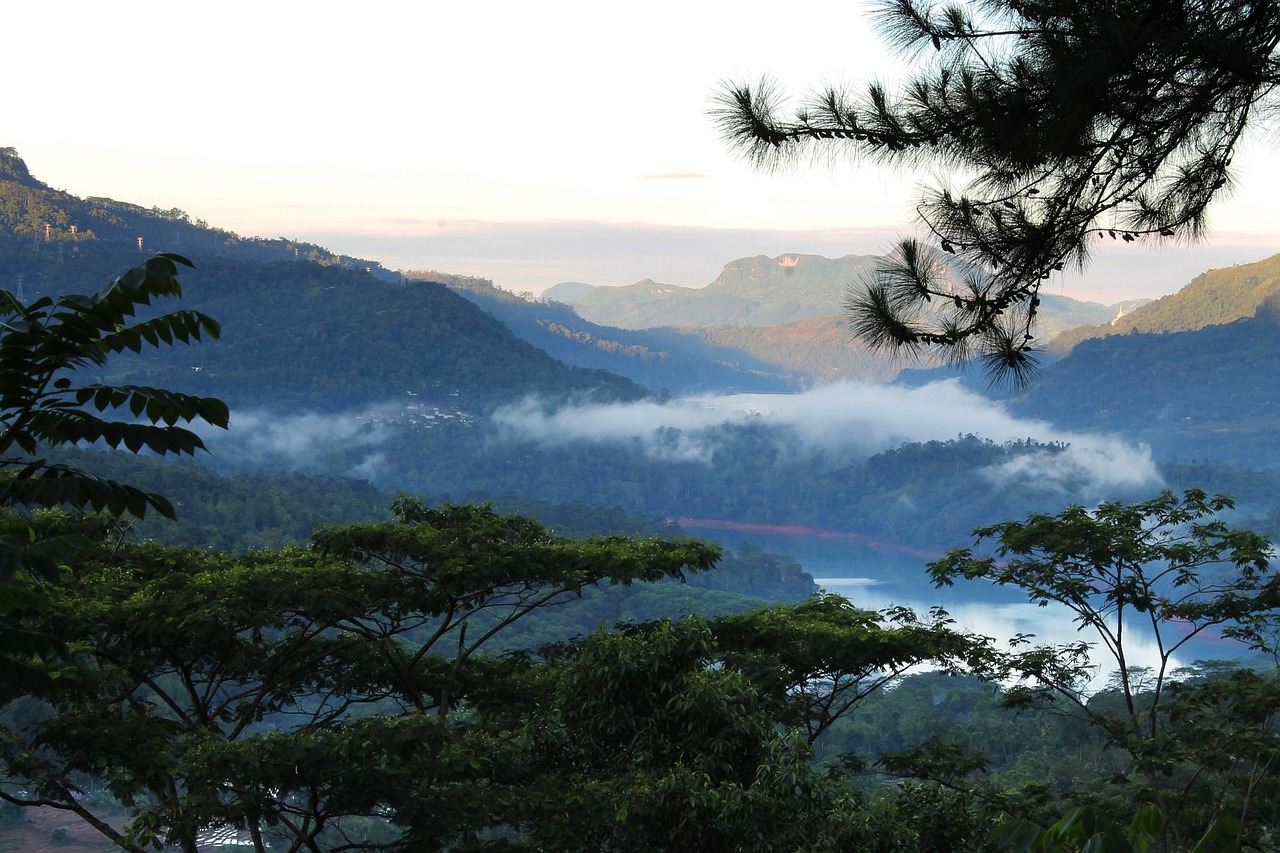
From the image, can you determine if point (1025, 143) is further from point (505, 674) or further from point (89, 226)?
point (89, 226)

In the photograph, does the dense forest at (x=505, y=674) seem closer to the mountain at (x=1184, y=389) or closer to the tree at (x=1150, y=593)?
the tree at (x=1150, y=593)

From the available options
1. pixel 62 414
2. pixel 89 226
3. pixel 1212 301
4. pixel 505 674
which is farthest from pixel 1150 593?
Result: pixel 1212 301

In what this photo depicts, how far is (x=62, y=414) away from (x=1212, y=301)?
530 ft

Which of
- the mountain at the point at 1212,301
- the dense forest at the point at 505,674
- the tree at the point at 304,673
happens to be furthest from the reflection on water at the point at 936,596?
the mountain at the point at 1212,301

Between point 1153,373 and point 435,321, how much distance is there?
298 ft

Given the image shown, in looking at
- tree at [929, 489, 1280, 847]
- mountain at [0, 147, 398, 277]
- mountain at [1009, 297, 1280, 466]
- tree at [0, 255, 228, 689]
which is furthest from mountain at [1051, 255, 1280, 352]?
tree at [0, 255, 228, 689]

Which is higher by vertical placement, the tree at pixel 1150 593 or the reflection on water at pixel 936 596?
the tree at pixel 1150 593

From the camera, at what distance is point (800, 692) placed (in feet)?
32.1

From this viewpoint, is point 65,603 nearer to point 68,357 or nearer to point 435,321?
point 68,357

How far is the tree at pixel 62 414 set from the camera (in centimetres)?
273

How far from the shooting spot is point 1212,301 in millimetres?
145250

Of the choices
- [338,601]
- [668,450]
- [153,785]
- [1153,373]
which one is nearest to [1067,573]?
[338,601]

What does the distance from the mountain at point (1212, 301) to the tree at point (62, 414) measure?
147 meters

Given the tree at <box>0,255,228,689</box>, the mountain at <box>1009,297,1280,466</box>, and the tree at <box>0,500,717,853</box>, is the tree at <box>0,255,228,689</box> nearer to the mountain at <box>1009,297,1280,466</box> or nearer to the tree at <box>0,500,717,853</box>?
the tree at <box>0,500,717,853</box>
